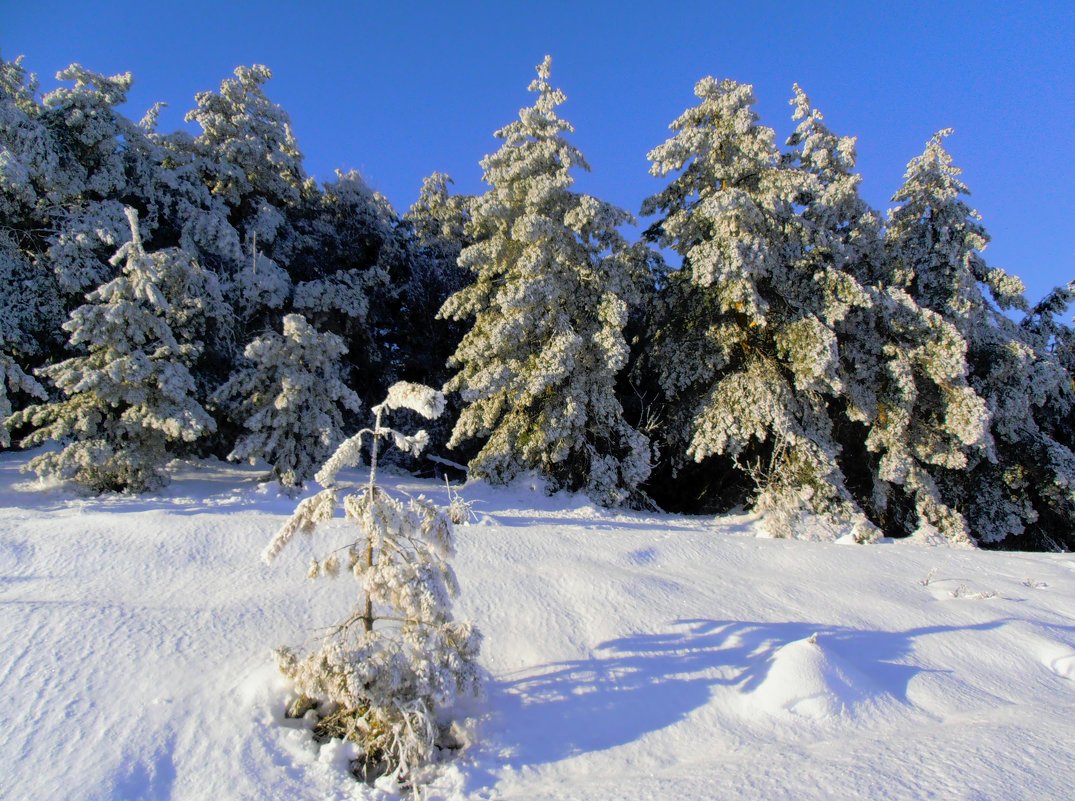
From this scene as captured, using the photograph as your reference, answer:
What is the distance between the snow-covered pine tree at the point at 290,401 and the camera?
10422 mm

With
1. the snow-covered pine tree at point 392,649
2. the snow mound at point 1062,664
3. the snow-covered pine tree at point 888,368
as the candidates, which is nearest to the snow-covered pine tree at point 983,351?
the snow-covered pine tree at point 888,368

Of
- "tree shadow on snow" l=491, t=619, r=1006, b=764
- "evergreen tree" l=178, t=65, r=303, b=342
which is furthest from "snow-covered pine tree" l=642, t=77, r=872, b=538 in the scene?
"evergreen tree" l=178, t=65, r=303, b=342

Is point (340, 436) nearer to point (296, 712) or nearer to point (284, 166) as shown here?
point (296, 712)

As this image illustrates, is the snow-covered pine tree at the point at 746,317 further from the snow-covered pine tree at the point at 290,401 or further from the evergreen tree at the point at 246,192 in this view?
the evergreen tree at the point at 246,192

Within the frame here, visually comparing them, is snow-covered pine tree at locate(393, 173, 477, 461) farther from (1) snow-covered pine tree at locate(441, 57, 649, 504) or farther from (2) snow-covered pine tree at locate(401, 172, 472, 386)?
(1) snow-covered pine tree at locate(441, 57, 649, 504)

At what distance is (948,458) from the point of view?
12.5m

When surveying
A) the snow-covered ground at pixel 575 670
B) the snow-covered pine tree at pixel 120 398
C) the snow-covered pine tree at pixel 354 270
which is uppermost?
the snow-covered pine tree at pixel 354 270

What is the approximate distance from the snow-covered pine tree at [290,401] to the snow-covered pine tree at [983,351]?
41.1 feet

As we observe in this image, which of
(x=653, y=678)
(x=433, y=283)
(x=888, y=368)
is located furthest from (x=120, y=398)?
(x=888, y=368)

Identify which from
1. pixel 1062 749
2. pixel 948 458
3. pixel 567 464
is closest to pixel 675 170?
pixel 567 464

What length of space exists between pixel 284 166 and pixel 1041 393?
62.6 feet

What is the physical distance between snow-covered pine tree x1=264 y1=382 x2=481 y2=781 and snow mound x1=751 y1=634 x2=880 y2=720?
2264 mm

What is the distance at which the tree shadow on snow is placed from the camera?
13.9 ft

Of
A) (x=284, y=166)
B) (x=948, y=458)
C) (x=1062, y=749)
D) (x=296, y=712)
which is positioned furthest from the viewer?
(x=284, y=166)
